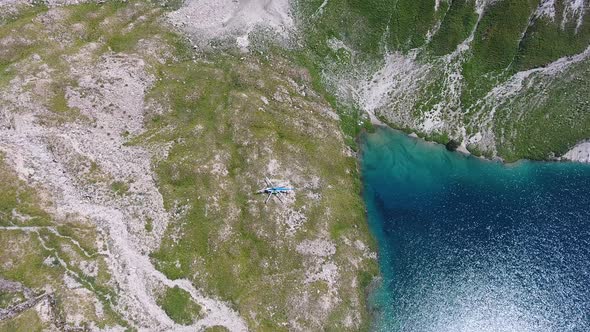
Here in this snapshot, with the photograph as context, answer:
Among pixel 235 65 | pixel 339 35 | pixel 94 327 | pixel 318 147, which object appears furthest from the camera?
pixel 339 35

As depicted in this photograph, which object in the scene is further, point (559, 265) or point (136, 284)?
point (559, 265)

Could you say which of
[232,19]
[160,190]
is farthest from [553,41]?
[160,190]

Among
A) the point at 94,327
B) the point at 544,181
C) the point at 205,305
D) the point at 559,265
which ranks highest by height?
the point at 544,181

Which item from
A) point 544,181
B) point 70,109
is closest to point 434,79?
point 544,181

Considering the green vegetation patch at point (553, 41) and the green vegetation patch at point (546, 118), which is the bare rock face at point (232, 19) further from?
the green vegetation patch at point (553, 41)

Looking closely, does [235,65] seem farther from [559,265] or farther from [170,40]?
[559,265]

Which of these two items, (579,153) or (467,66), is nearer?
(579,153)

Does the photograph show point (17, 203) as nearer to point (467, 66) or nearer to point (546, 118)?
point (467, 66)
